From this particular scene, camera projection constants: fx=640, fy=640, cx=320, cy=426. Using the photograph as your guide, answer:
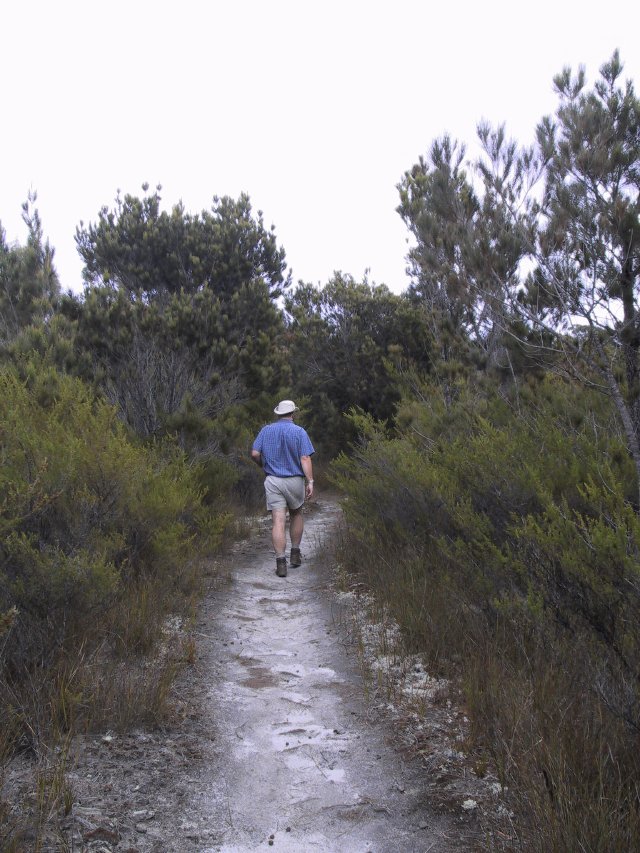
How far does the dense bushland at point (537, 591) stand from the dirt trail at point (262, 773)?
0.48 m

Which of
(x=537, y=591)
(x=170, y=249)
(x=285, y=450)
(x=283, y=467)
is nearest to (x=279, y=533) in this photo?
(x=283, y=467)

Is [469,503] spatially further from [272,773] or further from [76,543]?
[76,543]

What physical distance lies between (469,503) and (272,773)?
2.15m

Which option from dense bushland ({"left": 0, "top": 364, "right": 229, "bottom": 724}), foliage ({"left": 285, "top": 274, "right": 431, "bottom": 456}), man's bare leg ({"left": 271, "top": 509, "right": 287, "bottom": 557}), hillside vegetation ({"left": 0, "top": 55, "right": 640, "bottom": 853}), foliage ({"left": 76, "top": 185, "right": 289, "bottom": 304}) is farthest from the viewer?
foliage ({"left": 285, "top": 274, "right": 431, "bottom": 456})

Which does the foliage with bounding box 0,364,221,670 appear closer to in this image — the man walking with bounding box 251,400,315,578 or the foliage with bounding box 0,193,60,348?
the man walking with bounding box 251,400,315,578

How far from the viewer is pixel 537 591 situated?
3.32m

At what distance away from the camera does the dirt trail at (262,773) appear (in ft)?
7.91

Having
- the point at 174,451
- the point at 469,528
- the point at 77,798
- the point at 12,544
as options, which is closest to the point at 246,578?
the point at 174,451

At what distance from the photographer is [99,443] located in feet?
16.1

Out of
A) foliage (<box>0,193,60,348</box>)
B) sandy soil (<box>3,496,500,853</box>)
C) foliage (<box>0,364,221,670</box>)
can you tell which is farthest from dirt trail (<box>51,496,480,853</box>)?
foliage (<box>0,193,60,348</box>)

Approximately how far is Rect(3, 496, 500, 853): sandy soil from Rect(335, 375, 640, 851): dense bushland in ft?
1.26

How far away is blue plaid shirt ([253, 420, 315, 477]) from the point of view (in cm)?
694

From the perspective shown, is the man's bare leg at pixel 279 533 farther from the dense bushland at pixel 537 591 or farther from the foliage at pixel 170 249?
the foliage at pixel 170 249

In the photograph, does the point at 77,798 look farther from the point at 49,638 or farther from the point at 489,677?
the point at 489,677
